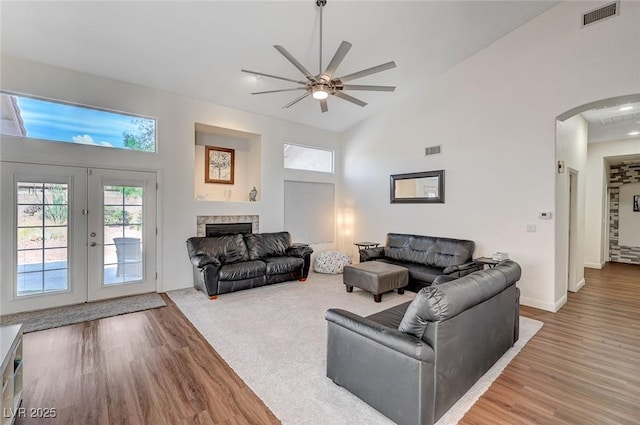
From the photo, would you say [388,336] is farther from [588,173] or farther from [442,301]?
[588,173]

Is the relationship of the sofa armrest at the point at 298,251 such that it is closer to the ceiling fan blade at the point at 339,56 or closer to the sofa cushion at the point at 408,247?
the sofa cushion at the point at 408,247

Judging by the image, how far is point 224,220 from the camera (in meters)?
5.68

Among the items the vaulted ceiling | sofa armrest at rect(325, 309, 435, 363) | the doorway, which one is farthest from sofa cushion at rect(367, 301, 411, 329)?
the doorway

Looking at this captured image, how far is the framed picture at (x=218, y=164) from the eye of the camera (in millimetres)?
5918

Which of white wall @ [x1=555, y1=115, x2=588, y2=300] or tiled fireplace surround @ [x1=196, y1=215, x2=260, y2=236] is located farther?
tiled fireplace surround @ [x1=196, y1=215, x2=260, y2=236]

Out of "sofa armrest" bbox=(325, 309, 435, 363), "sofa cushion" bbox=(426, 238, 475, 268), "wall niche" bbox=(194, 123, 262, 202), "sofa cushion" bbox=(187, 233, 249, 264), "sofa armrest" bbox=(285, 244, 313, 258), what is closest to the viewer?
"sofa armrest" bbox=(325, 309, 435, 363)

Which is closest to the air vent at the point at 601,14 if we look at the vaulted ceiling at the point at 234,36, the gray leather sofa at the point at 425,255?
the vaulted ceiling at the point at 234,36

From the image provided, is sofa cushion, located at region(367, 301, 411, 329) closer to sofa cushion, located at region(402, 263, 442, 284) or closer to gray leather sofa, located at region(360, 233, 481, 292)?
gray leather sofa, located at region(360, 233, 481, 292)

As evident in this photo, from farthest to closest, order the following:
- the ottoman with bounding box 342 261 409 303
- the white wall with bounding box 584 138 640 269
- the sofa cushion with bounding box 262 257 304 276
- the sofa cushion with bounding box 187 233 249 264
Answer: the white wall with bounding box 584 138 640 269 → the sofa cushion with bounding box 262 257 304 276 → the sofa cushion with bounding box 187 233 249 264 → the ottoman with bounding box 342 261 409 303

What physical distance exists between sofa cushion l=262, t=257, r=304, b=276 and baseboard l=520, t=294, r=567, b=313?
12.4 feet

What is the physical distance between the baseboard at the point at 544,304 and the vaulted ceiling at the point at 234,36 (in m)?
4.21

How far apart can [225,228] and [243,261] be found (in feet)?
3.06

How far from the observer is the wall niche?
5816mm

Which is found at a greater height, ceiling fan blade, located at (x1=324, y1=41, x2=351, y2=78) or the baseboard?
ceiling fan blade, located at (x1=324, y1=41, x2=351, y2=78)
